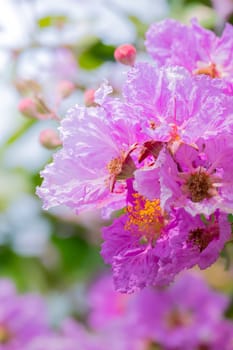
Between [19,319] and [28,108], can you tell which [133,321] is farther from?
[28,108]

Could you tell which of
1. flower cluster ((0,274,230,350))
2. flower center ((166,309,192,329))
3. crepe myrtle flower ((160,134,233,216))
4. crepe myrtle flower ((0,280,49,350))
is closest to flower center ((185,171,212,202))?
crepe myrtle flower ((160,134,233,216))

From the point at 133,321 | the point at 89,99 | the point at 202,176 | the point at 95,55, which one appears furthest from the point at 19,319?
the point at 202,176

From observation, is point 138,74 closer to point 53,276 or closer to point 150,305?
point 150,305

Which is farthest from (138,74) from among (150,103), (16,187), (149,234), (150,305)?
(16,187)

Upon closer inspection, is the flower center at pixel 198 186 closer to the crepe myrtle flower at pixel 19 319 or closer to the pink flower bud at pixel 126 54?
the pink flower bud at pixel 126 54

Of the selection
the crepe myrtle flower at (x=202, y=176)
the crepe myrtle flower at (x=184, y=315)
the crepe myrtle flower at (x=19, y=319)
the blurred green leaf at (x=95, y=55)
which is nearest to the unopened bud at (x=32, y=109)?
the crepe myrtle flower at (x=202, y=176)

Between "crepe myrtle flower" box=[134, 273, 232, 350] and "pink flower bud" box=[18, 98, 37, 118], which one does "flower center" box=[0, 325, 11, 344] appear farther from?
"pink flower bud" box=[18, 98, 37, 118]
